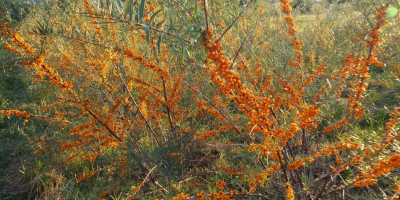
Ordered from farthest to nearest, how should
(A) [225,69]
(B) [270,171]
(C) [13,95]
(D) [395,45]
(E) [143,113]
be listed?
(C) [13,95] < (E) [143,113] < (D) [395,45] < (B) [270,171] < (A) [225,69]

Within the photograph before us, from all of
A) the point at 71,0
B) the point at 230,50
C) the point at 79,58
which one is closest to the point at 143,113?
the point at 230,50

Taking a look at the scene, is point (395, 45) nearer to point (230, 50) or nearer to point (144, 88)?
point (230, 50)

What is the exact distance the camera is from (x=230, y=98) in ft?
5.72

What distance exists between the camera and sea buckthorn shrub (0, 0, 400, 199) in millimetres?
1273

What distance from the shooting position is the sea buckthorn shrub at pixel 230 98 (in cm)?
127

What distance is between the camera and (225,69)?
113 centimetres

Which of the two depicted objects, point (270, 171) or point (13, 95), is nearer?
point (270, 171)

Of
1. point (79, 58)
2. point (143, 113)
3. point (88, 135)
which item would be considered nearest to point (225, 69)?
point (143, 113)

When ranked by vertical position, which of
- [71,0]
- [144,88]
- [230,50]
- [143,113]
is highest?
[71,0]

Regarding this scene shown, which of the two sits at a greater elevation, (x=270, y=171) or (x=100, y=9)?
(x=100, y=9)

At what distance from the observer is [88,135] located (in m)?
2.16

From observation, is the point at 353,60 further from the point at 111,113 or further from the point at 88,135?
the point at 88,135

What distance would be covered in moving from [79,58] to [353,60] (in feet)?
9.19

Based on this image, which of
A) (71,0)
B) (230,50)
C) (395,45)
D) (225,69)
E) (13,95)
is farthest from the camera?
(13,95)
